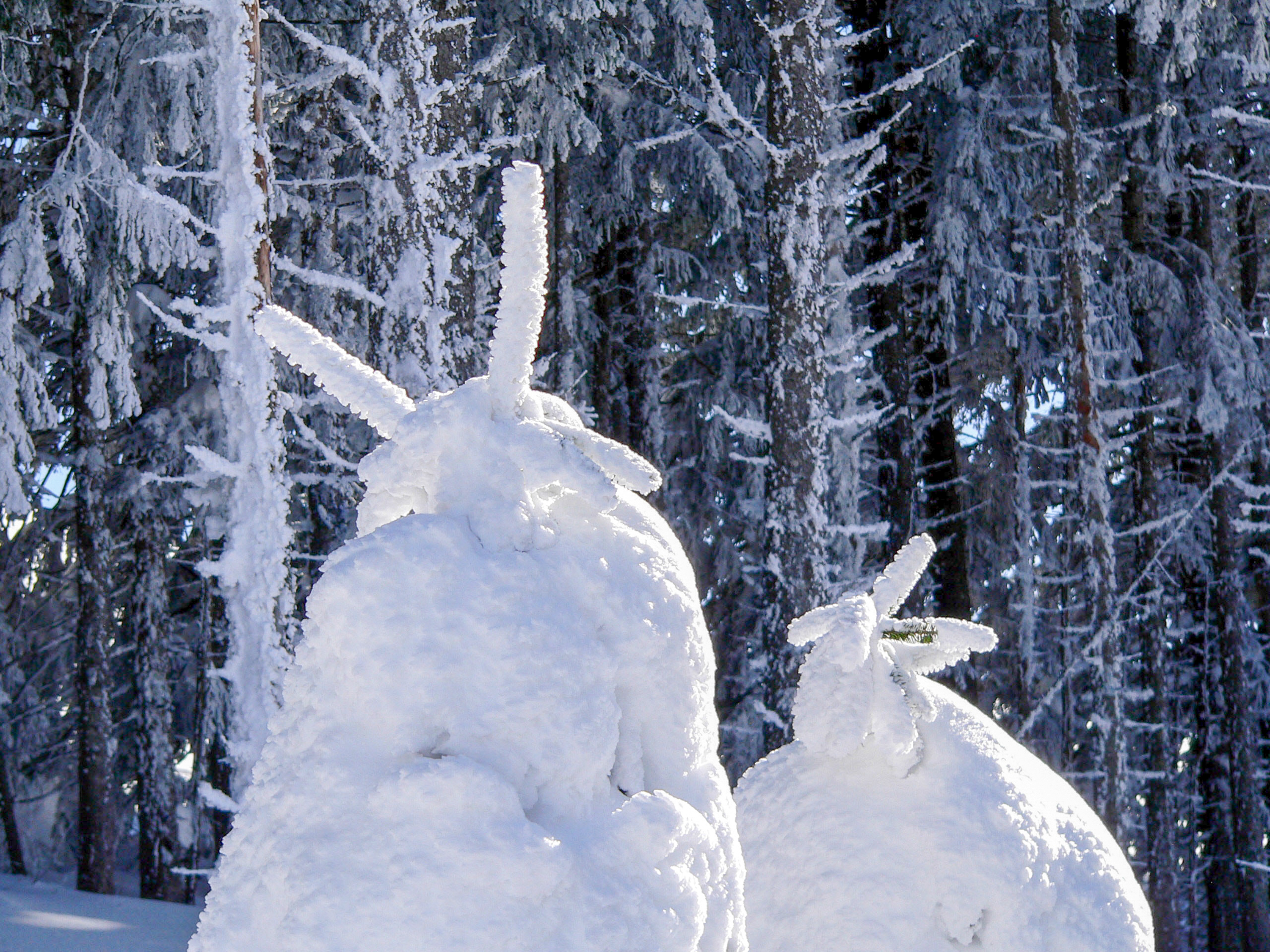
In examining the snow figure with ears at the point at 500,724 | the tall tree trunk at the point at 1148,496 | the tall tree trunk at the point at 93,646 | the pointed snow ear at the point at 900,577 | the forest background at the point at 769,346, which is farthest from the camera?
→ the tall tree trunk at the point at 1148,496

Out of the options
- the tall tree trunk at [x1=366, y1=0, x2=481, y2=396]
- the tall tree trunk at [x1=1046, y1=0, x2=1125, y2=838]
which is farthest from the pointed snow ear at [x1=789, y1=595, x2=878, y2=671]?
the tall tree trunk at [x1=1046, y1=0, x2=1125, y2=838]

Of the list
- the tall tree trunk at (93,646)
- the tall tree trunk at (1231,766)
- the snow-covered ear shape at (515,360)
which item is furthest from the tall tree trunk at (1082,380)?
the snow-covered ear shape at (515,360)

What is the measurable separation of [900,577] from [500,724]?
2319 mm

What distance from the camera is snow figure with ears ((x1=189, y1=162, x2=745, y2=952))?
2012 mm

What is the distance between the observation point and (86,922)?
10.6m

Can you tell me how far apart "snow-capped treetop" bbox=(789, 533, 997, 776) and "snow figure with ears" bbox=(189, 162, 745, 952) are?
1430mm

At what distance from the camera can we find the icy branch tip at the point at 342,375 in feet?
8.48

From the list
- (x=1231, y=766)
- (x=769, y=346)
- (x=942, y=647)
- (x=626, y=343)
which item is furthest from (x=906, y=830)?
(x=1231, y=766)

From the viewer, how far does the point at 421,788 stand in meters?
2.02

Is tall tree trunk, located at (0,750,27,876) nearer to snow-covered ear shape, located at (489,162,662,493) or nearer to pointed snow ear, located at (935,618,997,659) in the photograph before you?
pointed snow ear, located at (935,618,997,659)

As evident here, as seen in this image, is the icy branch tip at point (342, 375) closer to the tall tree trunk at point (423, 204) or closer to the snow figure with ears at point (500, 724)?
the snow figure with ears at point (500, 724)

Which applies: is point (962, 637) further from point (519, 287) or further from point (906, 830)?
point (519, 287)

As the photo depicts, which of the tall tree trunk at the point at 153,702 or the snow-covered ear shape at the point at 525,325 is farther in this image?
the tall tree trunk at the point at 153,702

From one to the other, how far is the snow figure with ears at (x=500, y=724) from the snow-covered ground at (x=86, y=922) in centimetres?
858
